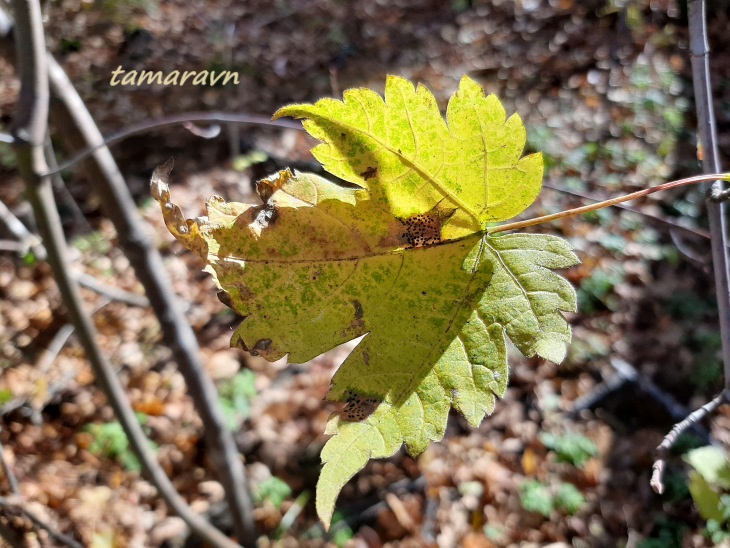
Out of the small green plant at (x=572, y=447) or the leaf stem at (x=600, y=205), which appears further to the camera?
the small green plant at (x=572, y=447)

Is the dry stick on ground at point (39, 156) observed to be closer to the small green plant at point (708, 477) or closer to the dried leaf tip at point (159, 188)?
the dried leaf tip at point (159, 188)

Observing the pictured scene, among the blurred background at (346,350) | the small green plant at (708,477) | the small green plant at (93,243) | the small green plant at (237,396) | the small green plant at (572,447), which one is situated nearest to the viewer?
the small green plant at (708,477)

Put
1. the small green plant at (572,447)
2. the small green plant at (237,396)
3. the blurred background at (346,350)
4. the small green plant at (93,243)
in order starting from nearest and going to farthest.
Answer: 1. the blurred background at (346,350)
2. the small green plant at (572,447)
3. the small green plant at (237,396)
4. the small green plant at (93,243)

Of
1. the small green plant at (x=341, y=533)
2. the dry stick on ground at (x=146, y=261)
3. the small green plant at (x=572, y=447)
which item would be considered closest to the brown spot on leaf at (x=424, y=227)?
the dry stick on ground at (x=146, y=261)

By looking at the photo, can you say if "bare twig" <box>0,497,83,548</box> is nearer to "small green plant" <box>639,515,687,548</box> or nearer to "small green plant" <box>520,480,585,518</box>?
"small green plant" <box>520,480,585,518</box>

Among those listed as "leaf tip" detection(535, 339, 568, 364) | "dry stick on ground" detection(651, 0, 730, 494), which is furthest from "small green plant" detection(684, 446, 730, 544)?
"leaf tip" detection(535, 339, 568, 364)

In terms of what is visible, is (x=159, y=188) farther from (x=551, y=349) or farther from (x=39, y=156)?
(x=39, y=156)

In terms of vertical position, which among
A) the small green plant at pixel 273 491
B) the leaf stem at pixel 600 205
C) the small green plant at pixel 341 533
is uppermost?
the leaf stem at pixel 600 205

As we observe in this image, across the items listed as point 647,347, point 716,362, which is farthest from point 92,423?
point 716,362
